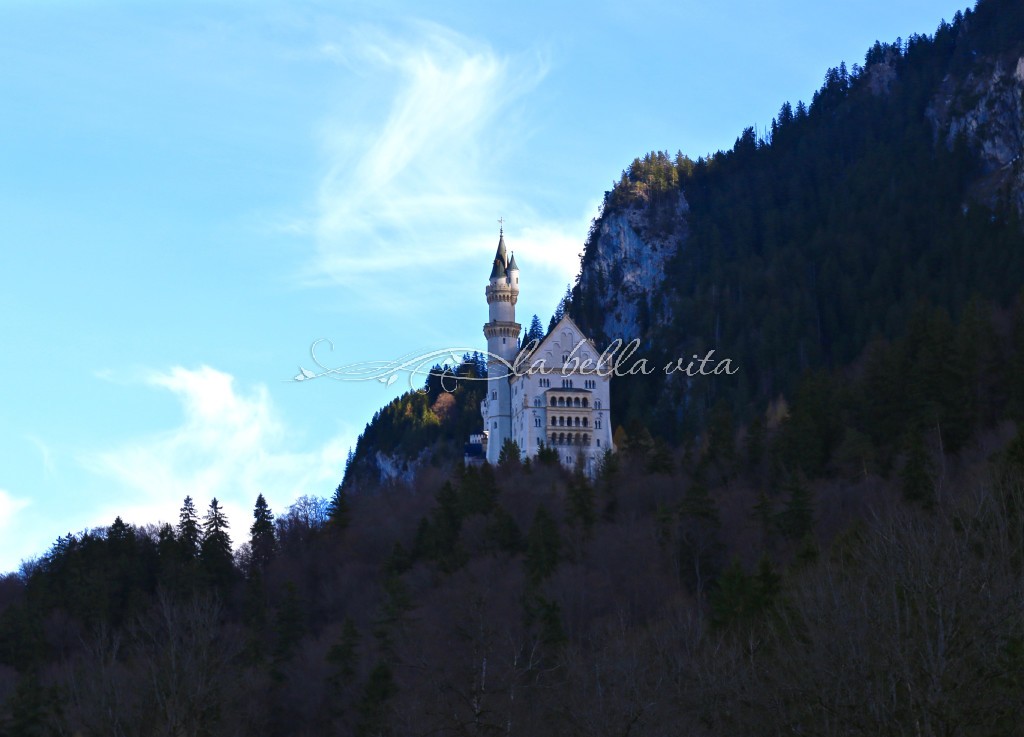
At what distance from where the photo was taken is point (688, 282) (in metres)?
146

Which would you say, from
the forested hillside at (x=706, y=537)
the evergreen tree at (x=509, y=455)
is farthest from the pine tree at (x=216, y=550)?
the evergreen tree at (x=509, y=455)

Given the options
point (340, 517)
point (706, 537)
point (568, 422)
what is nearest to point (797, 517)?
point (706, 537)

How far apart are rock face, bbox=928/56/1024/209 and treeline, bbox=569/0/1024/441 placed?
769 millimetres

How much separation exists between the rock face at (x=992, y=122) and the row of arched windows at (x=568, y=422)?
40.1 metres

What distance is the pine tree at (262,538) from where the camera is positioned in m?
90.9

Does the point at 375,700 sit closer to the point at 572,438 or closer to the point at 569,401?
the point at 572,438

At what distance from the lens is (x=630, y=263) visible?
154 metres

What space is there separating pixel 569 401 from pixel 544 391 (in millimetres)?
2048

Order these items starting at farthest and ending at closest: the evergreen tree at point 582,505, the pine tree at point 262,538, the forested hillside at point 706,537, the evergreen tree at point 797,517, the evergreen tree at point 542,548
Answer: the pine tree at point 262,538 < the evergreen tree at point 582,505 < the evergreen tree at point 542,548 < the evergreen tree at point 797,517 < the forested hillside at point 706,537

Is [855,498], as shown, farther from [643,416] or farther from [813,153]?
[813,153]

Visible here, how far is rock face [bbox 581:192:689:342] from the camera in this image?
148875 mm

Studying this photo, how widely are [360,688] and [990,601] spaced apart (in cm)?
3317

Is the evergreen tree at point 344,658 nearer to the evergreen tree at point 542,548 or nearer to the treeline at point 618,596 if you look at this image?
the treeline at point 618,596

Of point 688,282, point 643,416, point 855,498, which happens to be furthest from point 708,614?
point 688,282
